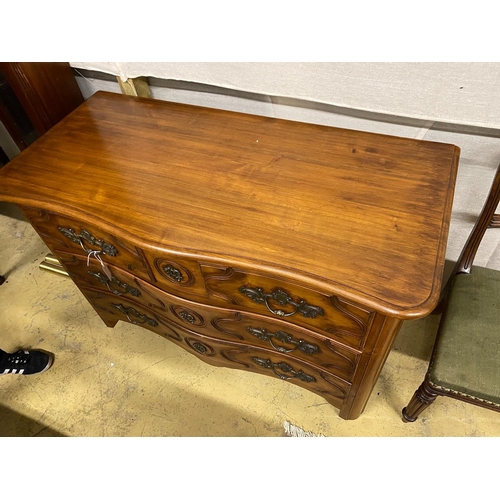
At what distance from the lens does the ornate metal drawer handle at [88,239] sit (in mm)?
931

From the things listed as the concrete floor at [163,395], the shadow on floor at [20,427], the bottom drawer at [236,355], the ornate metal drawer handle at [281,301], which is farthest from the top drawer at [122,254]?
the shadow on floor at [20,427]

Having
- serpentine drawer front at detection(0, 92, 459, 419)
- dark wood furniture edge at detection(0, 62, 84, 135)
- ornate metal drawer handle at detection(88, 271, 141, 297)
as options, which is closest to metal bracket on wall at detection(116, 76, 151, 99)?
serpentine drawer front at detection(0, 92, 459, 419)

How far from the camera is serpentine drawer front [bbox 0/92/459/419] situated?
0.70m

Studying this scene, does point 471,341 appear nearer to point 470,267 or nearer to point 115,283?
point 470,267

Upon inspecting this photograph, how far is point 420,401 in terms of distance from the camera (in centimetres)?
109

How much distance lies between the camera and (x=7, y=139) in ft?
6.44

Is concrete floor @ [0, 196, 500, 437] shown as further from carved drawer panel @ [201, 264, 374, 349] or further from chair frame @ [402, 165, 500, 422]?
carved drawer panel @ [201, 264, 374, 349]

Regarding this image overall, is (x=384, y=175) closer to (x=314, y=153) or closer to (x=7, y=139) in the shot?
(x=314, y=153)

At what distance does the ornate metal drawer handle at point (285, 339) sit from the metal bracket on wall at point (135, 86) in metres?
0.91

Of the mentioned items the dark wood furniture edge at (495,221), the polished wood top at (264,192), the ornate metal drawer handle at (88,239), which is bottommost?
the dark wood furniture edge at (495,221)

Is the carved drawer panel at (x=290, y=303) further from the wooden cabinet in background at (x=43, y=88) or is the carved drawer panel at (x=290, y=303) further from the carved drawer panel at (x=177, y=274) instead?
the wooden cabinet in background at (x=43, y=88)

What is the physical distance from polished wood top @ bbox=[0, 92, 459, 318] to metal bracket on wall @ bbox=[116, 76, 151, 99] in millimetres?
181

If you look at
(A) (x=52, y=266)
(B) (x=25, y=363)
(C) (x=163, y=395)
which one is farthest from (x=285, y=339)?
(A) (x=52, y=266)
